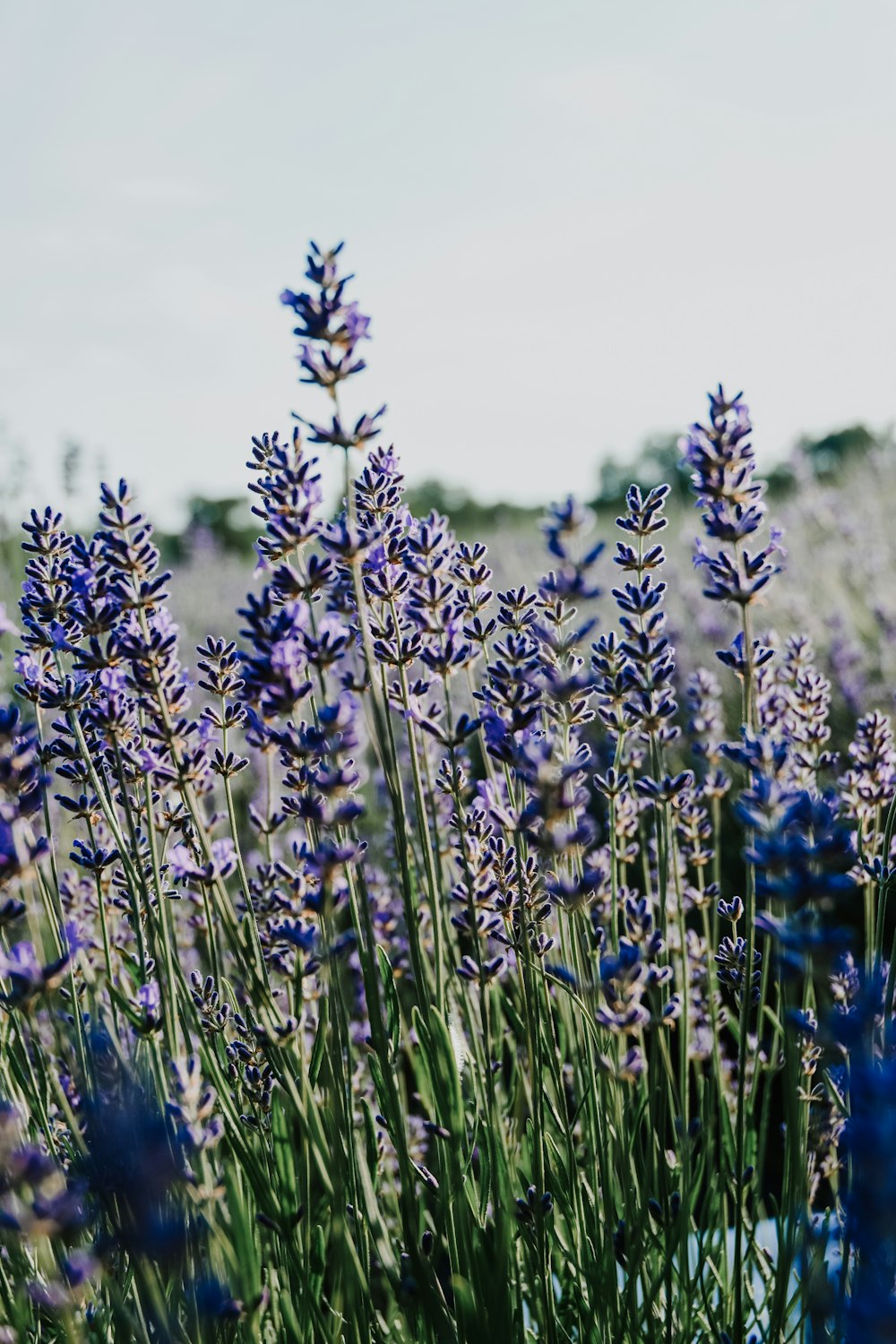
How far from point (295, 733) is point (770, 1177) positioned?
3739mm

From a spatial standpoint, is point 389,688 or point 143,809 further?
point 389,688

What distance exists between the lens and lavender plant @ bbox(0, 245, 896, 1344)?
56.9 inches

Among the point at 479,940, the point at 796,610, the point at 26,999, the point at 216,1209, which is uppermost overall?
the point at 796,610

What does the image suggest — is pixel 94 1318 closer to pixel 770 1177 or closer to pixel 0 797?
pixel 0 797

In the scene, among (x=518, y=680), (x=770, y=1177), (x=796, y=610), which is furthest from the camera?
(x=796, y=610)

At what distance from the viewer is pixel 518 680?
180 centimetres

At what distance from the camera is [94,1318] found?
1854 mm

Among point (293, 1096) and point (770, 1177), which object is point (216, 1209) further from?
point (770, 1177)

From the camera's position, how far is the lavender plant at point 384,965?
56.9 inches

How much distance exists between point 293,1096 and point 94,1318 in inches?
27.0

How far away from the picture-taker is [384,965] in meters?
2.12

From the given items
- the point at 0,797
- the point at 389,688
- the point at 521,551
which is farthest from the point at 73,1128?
the point at 521,551

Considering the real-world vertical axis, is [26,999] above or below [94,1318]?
above

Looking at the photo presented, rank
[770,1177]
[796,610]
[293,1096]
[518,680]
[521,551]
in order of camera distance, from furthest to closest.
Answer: [521,551], [796,610], [770,1177], [518,680], [293,1096]
